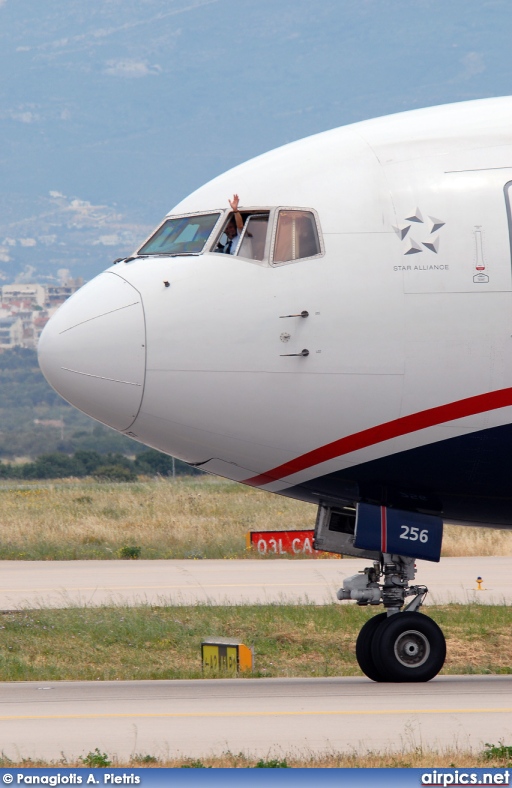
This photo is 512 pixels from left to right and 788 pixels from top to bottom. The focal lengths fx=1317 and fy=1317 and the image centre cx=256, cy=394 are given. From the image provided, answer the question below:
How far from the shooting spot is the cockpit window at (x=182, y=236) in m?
15.0

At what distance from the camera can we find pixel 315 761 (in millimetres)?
10828

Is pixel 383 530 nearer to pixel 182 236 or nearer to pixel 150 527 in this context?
pixel 182 236

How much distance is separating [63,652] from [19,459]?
128769mm

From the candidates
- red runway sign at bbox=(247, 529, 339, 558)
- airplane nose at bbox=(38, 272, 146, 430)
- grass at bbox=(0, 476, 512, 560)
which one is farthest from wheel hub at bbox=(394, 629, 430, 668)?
grass at bbox=(0, 476, 512, 560)

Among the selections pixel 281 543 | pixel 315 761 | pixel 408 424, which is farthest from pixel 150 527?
pixel 315 761

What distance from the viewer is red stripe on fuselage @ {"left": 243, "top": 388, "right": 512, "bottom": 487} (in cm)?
1466

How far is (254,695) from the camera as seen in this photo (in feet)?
50.4

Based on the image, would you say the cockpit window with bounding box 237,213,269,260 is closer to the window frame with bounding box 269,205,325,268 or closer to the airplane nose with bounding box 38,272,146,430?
the window frame with bounding box 269,205,325,268

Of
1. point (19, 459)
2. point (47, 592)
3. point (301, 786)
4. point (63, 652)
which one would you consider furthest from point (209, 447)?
point (19, 459)

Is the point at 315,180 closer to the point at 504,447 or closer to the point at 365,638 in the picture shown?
the point at 504,447

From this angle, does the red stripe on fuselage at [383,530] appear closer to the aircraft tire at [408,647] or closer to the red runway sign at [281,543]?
the aircraft tire at [408,647]

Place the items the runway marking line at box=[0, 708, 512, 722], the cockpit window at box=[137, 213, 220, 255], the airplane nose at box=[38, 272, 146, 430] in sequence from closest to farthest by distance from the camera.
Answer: the runway marking line at box=[0, 708, 512, 722] < the airplane nose at box=[38, 272, 146, 430] < the cockpit window at box=[137, 213, 220, 255]

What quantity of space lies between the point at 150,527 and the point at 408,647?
26658 mm

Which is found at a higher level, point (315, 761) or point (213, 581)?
point (213, 581)
